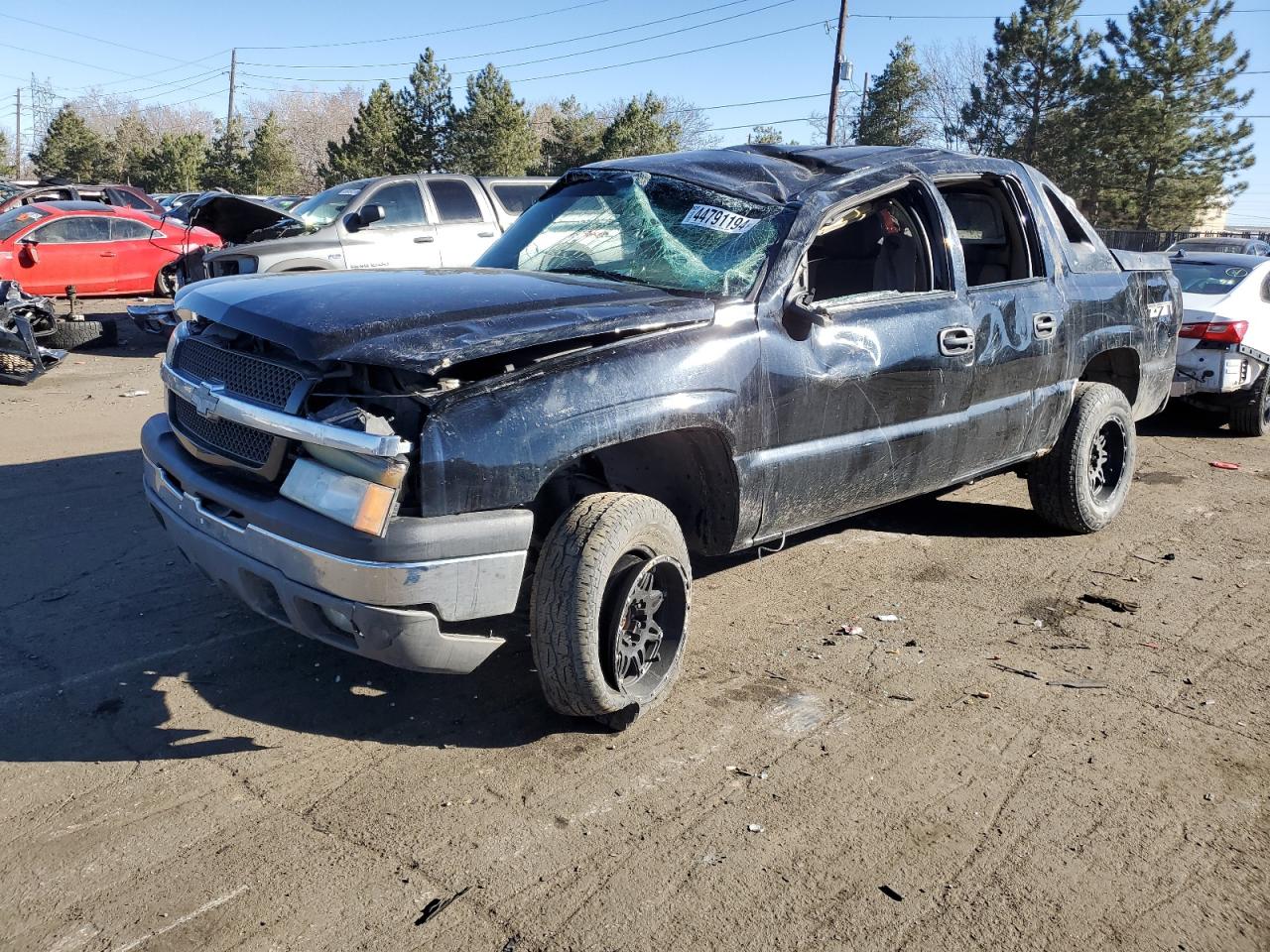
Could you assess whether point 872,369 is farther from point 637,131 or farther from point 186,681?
point 637,131

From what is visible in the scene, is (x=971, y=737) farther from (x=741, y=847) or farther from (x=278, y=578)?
(x=278, y=578)

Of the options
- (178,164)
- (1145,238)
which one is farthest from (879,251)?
(178,164)

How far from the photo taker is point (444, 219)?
40.5 ft

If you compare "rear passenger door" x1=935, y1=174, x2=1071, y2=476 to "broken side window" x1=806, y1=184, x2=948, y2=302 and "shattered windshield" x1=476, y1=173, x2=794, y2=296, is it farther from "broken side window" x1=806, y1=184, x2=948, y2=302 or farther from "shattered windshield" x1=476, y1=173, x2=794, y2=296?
"shattered windshield" x1=476, y1=173, x2=794, y2=296

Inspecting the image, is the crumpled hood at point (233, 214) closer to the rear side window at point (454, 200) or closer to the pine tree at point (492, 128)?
the rear side window at point (454, 200)

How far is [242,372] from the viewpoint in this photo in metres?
3.44

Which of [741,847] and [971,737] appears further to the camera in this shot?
[971,737]

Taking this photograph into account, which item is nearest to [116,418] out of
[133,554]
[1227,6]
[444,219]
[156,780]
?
[133,554]

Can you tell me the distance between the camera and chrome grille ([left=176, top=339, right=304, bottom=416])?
328 cm

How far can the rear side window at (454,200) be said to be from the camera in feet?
40.7

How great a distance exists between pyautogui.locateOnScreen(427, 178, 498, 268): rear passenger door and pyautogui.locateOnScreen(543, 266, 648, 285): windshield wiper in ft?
26.7

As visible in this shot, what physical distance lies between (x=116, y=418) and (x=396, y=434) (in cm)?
651

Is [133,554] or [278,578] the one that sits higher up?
[278,578]

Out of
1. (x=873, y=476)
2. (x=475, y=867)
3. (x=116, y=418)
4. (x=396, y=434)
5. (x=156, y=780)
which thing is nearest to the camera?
(x=475, y=867)
